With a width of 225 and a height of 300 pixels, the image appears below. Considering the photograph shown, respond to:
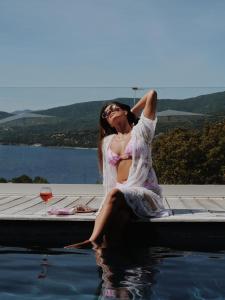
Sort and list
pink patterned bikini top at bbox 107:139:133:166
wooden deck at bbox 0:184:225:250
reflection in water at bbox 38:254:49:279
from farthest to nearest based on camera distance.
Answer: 1. pink patterned bikini top at bbox 107:139:133:166
2. wooden deck at bbox 0:184:225:250
3. reflection in water at bbox 38:254:49:279

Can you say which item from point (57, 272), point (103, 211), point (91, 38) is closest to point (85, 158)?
point (103, 211)

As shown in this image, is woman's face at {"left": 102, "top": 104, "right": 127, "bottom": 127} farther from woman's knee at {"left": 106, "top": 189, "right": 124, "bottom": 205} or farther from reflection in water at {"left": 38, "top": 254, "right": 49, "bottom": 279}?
reflection in water at {"left": 38, "top": 254, "right": 49, "bottom": 279}

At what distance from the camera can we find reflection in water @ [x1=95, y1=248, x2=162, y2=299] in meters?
3.07

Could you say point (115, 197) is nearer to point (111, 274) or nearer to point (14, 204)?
point (111, 274)

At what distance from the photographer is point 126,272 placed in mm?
3574

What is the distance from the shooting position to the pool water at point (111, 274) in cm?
310

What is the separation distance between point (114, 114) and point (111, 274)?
1753mm

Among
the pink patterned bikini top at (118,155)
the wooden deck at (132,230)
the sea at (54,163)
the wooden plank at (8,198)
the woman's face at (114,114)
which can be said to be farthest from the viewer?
the sea at (54,163)

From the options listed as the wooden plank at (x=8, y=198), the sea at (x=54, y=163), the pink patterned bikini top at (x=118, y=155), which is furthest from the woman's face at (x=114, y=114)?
the sea at (x=54, y=163)

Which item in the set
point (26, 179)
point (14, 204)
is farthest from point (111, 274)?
point (26, 179)

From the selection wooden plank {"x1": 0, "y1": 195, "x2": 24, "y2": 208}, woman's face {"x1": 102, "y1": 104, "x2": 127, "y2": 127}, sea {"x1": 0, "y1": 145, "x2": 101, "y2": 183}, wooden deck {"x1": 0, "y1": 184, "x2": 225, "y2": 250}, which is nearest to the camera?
wooden deck {"x1": 0, "y1": 184, "x2": 225, "y2": 250}

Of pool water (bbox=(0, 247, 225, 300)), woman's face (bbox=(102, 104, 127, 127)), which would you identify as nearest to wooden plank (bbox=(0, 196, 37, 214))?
pool water (bbox=(0, 247, 225, 300))

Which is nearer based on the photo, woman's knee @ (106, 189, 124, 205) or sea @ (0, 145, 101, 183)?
woman's knee @ (106, 189, 124, 205)

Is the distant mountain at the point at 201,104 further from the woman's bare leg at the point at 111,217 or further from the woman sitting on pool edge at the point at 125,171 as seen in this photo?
the woman's bare leg at the point at 111,217
